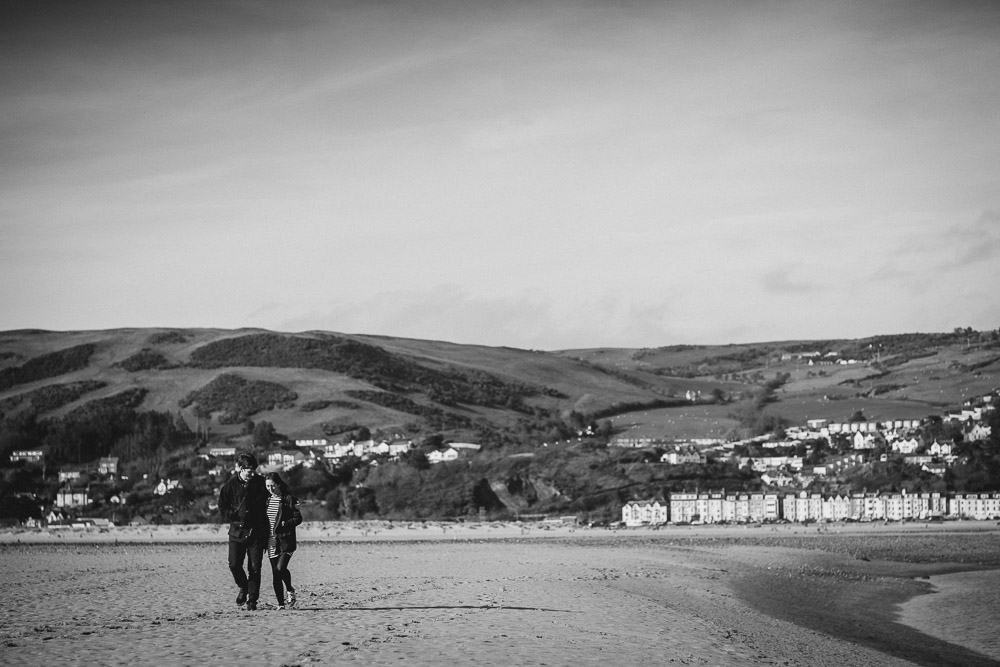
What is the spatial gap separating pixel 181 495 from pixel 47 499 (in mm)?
14504

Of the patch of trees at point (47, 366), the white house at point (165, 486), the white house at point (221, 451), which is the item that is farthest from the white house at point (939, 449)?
the patch of trees at point (47, 366)

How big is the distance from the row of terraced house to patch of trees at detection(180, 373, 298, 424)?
66.9m

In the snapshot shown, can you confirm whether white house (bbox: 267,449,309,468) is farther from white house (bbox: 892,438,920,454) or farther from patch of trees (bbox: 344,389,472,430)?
white house (bbox: 892,438,920,454)

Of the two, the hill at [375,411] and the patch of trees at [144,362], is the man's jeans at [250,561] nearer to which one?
the hill at [375,411]

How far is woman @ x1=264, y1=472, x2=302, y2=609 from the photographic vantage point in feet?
56.2

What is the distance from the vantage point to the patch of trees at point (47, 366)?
168 m

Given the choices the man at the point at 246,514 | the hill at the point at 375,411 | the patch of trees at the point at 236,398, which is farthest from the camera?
the patch of trees at the point at 236,398

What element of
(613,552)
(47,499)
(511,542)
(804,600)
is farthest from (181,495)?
(804,600)

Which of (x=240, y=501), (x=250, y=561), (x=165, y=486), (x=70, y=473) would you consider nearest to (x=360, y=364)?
(x=70, y=473)

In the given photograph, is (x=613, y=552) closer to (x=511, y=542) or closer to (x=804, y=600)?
(x=511, y=542)

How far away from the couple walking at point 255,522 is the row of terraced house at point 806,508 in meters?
66.7

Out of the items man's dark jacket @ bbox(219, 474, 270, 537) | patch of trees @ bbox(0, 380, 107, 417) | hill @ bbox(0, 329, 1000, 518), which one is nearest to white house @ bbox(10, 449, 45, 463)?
hill @ bbox(0, 329, 1000, 518)

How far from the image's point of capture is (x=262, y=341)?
181 metres

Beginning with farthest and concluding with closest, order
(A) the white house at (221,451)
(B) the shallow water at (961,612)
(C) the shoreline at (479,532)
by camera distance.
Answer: (A) the white house at (221,451) → (C) the shoreline at (479,532) → (B) the shallow water at (961,612)
